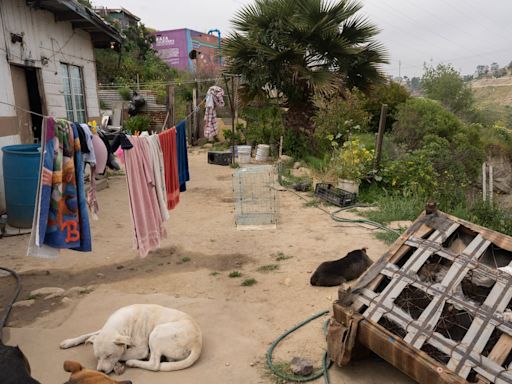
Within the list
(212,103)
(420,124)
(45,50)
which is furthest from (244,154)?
(45,50)

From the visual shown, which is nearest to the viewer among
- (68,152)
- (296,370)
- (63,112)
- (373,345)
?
(373,345)

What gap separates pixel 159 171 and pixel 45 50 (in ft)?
16.5

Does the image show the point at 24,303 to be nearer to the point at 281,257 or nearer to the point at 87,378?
the point at 87,378

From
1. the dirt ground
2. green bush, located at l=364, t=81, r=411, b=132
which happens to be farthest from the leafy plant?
green bush, located at l=364, t=81, r=411, b=132

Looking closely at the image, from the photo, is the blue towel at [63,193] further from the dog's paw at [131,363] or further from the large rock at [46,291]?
the large rock at [46,291]

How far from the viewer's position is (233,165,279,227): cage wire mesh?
6.72 m

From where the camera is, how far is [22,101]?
23.1 feet

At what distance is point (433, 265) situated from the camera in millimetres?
3033

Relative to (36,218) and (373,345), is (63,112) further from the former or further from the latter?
(373,345)

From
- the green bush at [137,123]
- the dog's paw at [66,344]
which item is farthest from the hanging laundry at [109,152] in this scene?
the green bush at [137,123]

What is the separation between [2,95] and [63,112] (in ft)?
5.81

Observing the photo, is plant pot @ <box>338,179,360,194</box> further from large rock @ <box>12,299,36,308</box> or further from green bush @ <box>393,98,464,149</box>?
large rock @ <box>12,299,36,308</box>

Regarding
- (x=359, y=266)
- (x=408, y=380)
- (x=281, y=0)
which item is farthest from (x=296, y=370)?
(x=281, y=0)

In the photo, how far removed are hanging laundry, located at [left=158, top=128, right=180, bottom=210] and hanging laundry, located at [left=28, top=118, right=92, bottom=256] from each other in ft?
4.12
